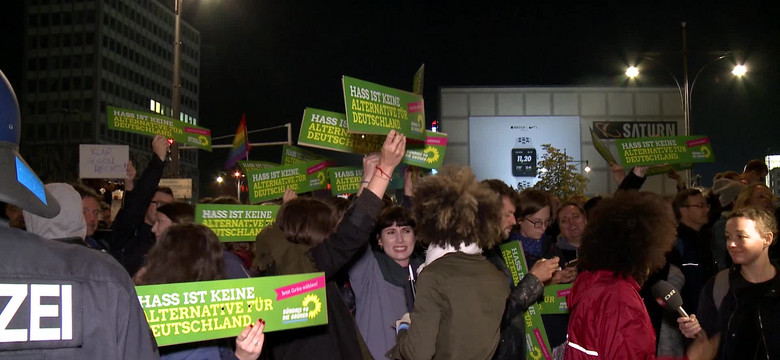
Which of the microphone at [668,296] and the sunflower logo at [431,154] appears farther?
the sunflower logo at [431,154]

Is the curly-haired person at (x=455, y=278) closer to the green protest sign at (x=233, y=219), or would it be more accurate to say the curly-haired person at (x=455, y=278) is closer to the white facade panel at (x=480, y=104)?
the green protest sign at (x=233, y=219)

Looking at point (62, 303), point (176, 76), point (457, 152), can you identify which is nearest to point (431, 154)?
point (62, 303)

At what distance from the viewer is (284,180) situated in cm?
854

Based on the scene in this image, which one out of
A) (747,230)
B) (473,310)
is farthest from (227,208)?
(747,230)

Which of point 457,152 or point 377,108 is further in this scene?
point 457,152

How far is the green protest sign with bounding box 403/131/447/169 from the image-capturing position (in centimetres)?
682

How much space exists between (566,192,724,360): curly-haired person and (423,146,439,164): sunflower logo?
2.51m

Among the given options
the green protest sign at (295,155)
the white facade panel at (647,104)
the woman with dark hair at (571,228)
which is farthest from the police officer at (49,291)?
the white facade panel at (647,104)

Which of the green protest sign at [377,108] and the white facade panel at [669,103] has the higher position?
the white facade panel at [669,103]

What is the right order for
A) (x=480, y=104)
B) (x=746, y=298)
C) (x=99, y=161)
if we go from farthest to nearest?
(x=480, y=104)
(x=99, y=161)
(x=746, y=298)

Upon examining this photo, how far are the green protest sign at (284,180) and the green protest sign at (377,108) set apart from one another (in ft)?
10.6

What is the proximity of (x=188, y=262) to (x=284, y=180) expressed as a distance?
4915mm

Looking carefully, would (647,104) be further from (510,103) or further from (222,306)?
(222,306)

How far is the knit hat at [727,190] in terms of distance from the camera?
8.17m
